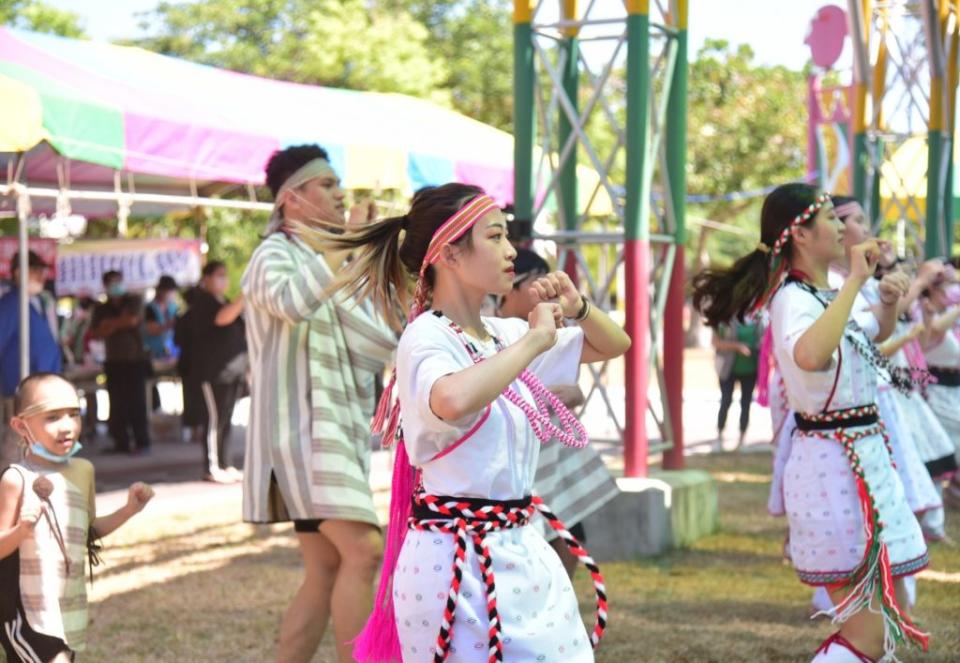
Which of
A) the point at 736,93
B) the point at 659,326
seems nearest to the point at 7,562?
the point at 659,326

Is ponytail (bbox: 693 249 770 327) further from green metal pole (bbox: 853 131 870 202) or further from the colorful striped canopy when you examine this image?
green metal pole (bbox: 853 131 870 202)

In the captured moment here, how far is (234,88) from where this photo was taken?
1169cm

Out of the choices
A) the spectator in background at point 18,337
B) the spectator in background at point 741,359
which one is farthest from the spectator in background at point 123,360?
the spectator in background at point 741,359

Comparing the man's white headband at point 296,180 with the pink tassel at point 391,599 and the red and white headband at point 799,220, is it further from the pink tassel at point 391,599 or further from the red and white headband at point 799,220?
the pink tassel at point 391,599

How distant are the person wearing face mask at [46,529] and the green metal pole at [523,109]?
3.96 metres

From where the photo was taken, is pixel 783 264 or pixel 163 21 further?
pixel 163 21

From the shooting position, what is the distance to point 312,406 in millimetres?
4422

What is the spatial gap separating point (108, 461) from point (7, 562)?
348 inches

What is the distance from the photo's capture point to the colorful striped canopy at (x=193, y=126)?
27.0 ft

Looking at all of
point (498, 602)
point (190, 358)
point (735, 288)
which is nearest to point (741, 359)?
point (190, 358)

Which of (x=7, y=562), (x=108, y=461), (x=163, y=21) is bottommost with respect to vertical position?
(x=108, y=461)

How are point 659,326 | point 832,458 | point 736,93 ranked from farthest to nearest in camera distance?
point 736,93, point 659,326, point 832,458

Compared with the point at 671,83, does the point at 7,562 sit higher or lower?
lower

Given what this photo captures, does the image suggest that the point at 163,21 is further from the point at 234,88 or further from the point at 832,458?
the point at 832,458
